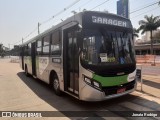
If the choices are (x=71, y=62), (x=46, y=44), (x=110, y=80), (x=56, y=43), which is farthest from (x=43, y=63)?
(x=110, y=80)

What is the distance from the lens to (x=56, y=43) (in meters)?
9.12

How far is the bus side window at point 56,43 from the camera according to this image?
8780 mm

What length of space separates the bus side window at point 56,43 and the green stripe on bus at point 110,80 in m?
2.57

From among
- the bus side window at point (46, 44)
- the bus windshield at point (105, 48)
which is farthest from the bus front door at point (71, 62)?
the bus side window at point (46, 44)

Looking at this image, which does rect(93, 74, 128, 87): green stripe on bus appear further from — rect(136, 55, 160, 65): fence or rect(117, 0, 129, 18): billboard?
rect(136, 55, 160, 65): fence

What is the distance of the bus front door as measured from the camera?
23.9ft

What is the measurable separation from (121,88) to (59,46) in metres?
3.08

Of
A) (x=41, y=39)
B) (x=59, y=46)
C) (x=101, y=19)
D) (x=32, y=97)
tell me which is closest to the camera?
(x=101, y=19)

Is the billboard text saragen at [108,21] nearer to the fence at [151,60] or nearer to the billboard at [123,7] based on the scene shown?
the billboard at [123,7]

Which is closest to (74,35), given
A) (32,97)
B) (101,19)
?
(101,19)

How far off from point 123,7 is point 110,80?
8.28m

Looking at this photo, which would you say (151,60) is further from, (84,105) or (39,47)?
(84,105)

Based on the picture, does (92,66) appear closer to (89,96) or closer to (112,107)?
(89,96)

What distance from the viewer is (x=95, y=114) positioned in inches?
260
